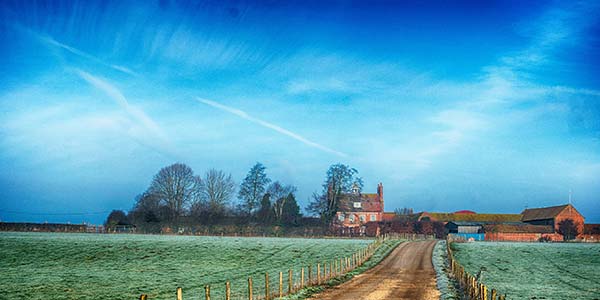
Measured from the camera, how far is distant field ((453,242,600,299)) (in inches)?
1473

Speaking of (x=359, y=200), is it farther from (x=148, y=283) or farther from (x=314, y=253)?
(x=148, y=283)

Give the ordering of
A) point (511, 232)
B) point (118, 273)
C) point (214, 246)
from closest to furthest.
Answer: point (118, 273), point (214, 246), point (511, 232)

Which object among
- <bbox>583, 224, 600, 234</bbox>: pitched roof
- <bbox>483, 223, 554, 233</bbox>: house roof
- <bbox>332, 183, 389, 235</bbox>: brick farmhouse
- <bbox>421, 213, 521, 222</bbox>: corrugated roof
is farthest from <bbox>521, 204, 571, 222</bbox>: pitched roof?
<bbox>332, 183, 389, 235</bbox>: brick farmhouse

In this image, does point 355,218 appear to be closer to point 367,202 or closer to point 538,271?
point 367,202

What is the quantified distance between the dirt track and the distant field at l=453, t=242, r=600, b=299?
5037 millimetres

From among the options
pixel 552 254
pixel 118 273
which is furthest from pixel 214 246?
pixel 552 254

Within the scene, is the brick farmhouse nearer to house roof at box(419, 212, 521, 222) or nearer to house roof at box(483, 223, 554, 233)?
house roof at box(419, 212, 521, 222)

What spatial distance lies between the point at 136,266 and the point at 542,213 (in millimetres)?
125598

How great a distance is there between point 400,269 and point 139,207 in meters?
96.0

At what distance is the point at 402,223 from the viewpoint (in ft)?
408

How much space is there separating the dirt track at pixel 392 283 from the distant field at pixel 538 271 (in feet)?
16.5

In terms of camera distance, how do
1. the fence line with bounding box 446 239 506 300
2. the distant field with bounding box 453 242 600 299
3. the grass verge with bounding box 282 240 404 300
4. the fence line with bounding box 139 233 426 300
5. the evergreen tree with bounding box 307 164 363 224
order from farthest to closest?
the evergreen tree with bounding box 307 164 363 224
the distant field with bounding box 453 242 600 299
the grass verge with bounding box 282 240 404 300
the fence line with bounding box 139 233 426 300
the fence line with bounding box 446 239 506 300

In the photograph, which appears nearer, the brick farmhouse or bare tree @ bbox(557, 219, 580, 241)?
bare tree @ bbox(557, 219, 580, 241)

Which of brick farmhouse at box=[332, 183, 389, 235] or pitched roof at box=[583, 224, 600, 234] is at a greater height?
brick farmhouse at box=[332, 183, 389, 235]
